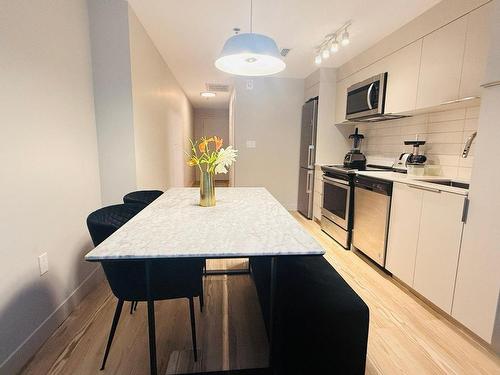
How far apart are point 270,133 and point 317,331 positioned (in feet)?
12.6

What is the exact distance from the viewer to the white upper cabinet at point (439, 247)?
174 centimetres

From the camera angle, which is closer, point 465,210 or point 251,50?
point 251,50

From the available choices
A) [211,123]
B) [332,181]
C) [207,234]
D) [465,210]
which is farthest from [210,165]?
[211,123]

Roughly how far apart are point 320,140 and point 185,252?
3427 mm

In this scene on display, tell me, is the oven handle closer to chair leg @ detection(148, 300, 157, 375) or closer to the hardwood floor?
the hardwood floor

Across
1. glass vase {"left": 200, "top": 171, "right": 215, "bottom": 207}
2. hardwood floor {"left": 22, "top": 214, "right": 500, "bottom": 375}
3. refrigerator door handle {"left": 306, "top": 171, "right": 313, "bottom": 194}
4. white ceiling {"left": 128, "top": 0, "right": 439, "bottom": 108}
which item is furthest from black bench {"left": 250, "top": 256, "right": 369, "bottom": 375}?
refrigerator door handle {"left": 306, "top": 171, "right": 313, "bottom": 194}

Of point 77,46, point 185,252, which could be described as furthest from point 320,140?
point 185,252

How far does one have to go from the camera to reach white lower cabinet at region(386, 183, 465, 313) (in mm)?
1756

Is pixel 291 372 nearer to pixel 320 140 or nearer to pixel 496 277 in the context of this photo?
pixel 496 277

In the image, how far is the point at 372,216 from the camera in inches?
102

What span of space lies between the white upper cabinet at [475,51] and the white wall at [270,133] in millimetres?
2854

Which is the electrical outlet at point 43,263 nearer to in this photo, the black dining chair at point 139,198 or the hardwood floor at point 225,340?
the hardwood floor at point 225,340

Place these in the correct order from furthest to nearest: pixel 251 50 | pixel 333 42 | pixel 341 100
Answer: pixel 341 100 < pixel 333 42 < pixel 251 50

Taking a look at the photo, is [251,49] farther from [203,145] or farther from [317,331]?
[317,331]
